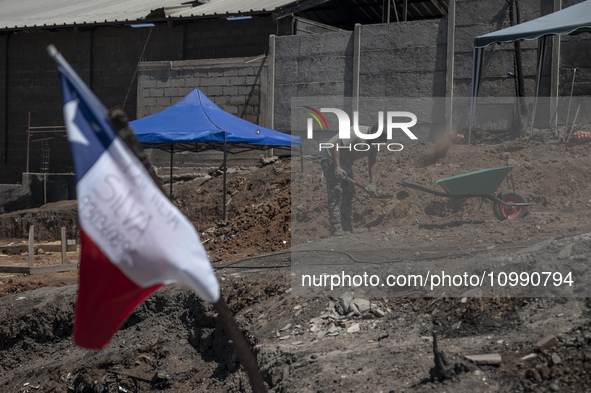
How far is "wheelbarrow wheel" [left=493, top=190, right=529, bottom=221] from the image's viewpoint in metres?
8.80

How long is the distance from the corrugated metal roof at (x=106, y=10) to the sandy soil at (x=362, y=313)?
237 inches

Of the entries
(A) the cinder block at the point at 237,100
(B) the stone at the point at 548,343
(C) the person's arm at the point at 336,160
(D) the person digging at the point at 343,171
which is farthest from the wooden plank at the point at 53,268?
(B) the stone at the point at 548,343

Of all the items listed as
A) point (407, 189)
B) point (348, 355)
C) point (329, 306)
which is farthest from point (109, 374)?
point (407, 189)

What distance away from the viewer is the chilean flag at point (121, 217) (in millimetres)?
2416

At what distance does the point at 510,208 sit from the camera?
349 inches

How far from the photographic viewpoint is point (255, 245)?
10180 millimetres

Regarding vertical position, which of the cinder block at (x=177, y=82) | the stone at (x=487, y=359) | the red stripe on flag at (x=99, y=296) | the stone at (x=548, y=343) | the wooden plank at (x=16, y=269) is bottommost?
the wooden plank at (x=16, y=269)

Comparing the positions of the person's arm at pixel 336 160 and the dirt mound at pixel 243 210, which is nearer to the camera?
the person's arm at pixel 336 160

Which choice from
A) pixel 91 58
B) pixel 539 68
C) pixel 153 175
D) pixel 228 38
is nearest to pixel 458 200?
pixel 539 68

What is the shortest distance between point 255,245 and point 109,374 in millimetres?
3664

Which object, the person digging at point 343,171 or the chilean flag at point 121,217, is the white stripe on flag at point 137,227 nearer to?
the chilean flag at point 121,217

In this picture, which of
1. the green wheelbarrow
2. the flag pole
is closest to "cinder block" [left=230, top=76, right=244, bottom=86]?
the green wheelbarrow

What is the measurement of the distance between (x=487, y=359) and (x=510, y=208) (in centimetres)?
528

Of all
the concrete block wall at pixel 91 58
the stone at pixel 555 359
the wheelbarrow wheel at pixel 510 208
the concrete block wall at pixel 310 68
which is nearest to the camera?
the stone at pixel 555 359
